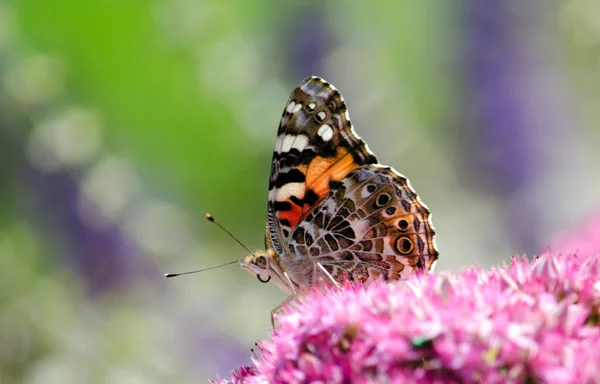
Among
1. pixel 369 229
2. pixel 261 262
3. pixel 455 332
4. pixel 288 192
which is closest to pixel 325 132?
pixel 288 192

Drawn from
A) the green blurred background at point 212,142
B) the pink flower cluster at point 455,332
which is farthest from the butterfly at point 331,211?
the green blurred background at point 212,142

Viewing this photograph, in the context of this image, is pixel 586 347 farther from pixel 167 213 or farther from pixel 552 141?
pixel 552 141

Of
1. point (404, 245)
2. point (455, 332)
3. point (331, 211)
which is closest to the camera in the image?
point (455, 332)

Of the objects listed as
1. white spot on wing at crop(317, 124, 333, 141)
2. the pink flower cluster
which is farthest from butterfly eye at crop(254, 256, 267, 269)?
the pink flower cluster

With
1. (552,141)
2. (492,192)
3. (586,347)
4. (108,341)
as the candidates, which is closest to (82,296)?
(108,341)

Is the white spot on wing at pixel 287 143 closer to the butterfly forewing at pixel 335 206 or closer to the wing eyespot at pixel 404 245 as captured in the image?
the butterfly forewing at pixel 335 206

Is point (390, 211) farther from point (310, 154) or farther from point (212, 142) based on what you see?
point (212, 142)

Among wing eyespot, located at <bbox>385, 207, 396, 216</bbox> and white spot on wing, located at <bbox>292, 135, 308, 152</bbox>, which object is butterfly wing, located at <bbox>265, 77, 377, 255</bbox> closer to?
white spot on wing, located at <bbox>292, 135, 308, 152</bbox>
